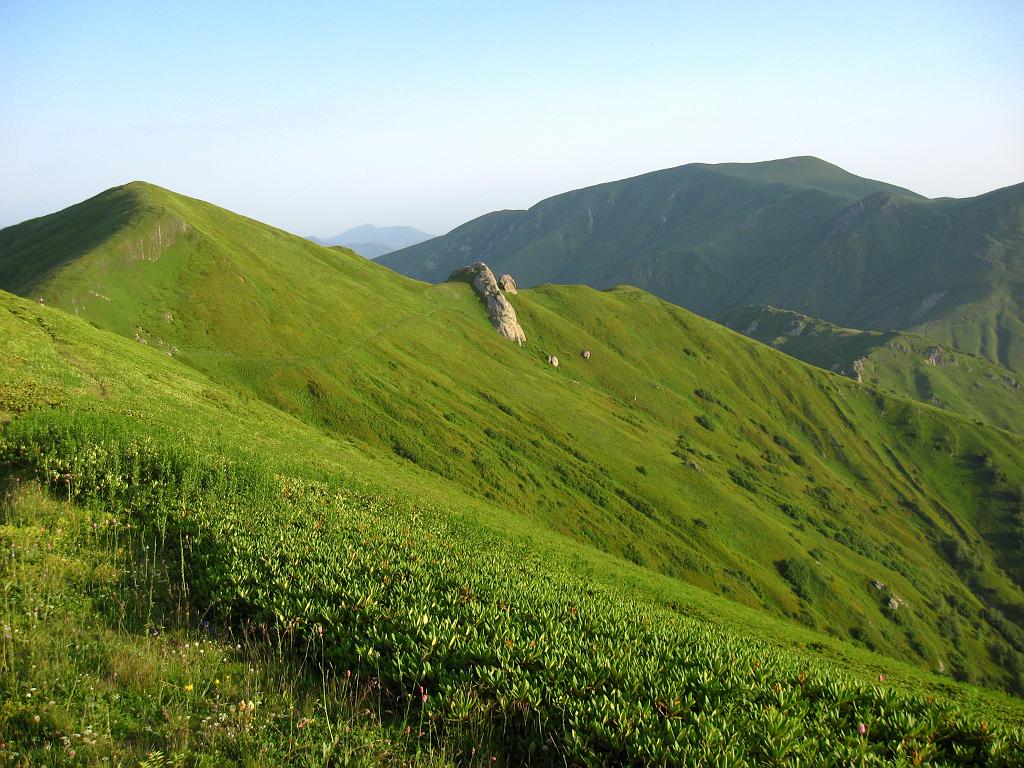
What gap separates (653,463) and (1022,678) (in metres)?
95.0

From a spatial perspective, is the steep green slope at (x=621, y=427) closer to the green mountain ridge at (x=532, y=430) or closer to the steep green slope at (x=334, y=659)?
the green mountain ridge at (x=532, y=430)

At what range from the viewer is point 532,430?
99875 millimetres

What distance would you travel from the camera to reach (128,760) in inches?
308

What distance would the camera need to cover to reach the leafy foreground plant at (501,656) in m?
9.97

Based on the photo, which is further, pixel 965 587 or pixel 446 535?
pixel 965 587

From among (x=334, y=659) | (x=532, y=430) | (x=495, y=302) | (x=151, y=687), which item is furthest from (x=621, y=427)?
(x=151, y=687)

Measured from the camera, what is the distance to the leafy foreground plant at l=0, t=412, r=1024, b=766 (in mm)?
9969

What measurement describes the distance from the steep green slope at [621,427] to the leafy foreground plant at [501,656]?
1872 inches

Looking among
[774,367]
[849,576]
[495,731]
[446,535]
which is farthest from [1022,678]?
[495,731]

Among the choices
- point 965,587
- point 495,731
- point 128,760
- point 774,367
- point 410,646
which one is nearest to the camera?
point 128,760

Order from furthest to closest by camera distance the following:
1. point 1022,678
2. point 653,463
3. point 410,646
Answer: point 1022,678, point 653,463, point 410,646

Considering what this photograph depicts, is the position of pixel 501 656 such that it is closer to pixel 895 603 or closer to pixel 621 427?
pixel 621 427

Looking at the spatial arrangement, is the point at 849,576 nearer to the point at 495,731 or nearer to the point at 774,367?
the point at 774,367

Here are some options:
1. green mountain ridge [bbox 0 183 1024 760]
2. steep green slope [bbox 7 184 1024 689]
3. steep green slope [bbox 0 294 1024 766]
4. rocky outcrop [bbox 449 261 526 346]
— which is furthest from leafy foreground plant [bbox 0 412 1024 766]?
rocky outcrop [bbox 449 261 526 346]
